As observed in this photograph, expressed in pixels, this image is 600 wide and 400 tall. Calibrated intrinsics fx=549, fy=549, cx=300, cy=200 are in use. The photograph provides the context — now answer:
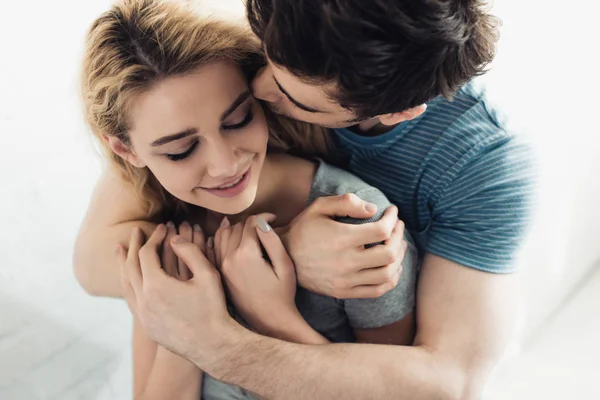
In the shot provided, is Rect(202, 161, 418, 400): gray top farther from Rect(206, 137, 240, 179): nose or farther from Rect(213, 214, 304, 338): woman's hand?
Rect(206, 137, 240, 179): nose

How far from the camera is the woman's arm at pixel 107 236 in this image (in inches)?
48.1

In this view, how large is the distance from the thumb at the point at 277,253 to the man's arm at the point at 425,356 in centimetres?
14

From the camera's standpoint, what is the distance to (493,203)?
100cm

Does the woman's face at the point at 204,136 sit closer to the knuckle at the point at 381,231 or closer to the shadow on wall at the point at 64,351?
the knuckle at the point at 381,231

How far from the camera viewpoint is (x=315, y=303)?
1.13 metres

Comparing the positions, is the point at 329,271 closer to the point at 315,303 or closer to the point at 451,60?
the point at 315,303

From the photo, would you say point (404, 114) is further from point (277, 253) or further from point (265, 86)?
point (277, 253)

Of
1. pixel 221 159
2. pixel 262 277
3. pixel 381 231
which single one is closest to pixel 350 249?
pixel 381 231

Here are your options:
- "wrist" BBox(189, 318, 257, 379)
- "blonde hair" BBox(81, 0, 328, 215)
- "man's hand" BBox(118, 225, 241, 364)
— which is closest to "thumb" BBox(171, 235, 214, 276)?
"man's hand" BBox(118, 225, 241, 364)

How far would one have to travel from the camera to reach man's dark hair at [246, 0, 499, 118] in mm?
716

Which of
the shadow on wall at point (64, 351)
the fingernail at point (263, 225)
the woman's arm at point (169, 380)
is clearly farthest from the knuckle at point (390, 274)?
the shadow on wall at point (64, 351)

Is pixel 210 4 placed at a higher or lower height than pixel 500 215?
higher

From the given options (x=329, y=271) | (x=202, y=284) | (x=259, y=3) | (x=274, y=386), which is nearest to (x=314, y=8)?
(x=259, y=3)

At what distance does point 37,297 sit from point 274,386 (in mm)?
801
